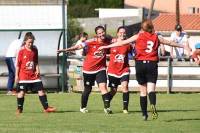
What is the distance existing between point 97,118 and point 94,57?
6.64ft

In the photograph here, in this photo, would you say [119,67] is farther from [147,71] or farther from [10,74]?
[10,74]

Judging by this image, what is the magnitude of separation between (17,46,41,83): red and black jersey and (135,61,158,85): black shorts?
9.82 feet

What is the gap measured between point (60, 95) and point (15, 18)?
9.72 m

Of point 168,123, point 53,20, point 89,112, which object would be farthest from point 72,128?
point 53,20

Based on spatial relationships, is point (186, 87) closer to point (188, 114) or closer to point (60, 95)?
point (60, 95)

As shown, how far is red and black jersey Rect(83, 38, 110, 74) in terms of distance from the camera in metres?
17.8

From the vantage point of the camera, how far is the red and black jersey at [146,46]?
51.6ft

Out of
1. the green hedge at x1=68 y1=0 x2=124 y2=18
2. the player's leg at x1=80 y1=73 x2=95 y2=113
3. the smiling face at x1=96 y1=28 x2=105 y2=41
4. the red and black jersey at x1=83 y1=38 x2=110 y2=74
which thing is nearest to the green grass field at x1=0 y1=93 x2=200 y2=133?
the player's leg at x1=80 y1=73 x2=95 y2=113

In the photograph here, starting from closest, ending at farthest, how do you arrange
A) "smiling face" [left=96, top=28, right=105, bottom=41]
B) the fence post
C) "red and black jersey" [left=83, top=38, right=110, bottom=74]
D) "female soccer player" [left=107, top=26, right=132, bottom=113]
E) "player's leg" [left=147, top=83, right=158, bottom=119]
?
1. "player's leg" [left=147, top=83, right=158, bottom=119]
2. "smiling face" [left=96, top=28, right=105, bottom=41]
3. "red and black jersey" [left=83, top=38, right=110, bottom=74]
4. "female soccer player" [left=107, top=26, right=132, bottom=113]
5. the fence post

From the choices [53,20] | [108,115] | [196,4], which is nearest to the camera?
[108,115]

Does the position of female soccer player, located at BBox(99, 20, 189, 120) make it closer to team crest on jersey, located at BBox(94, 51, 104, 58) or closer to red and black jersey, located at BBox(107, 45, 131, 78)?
team crest on jersey, located at BBox(94, 51, 104, 58)

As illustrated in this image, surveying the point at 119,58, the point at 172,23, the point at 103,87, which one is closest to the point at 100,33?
the point at 119,58

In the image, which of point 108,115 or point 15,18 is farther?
point 15,18

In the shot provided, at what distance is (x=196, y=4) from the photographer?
102500 millimetres
